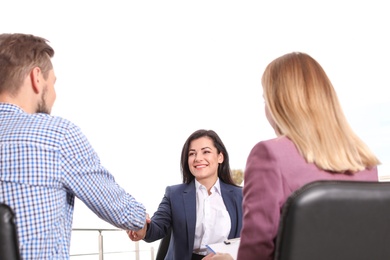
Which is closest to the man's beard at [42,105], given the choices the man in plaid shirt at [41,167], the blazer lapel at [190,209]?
the man in plaid shirt at [41,167]

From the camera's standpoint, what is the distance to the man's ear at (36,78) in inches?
60.6

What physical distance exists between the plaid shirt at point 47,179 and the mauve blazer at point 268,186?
0.45 meters

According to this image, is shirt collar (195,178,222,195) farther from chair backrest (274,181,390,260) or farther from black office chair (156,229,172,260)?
chair backrest (274,181,390,260)

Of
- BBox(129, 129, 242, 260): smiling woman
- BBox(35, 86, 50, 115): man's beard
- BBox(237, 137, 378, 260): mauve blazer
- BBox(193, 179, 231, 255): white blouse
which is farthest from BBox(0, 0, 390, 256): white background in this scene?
BBox(237, 137, 378, 260): mauve blazer

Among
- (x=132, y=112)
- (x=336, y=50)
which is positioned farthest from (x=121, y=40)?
(x=336, y=50)

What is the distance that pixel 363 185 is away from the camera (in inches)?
40.8

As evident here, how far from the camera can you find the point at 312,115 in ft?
4.34

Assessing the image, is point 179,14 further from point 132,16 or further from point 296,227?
point 296,227

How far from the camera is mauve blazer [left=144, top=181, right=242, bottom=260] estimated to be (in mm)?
2711

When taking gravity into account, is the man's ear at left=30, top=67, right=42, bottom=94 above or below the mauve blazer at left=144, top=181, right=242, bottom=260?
above

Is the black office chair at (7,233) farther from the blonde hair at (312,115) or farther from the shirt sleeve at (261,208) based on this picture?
the blonde hair at (312,115)

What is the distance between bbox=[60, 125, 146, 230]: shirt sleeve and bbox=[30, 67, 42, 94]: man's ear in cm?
20

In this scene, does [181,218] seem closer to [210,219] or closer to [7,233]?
[210,219]

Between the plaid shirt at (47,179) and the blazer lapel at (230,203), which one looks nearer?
the plaid shirt at (47,179)
